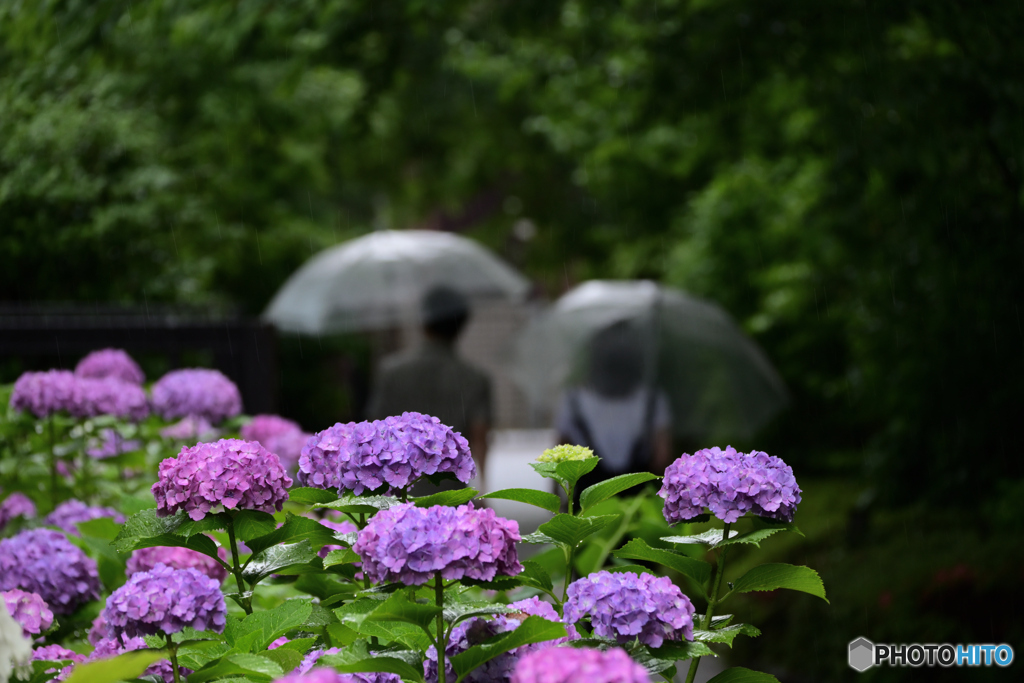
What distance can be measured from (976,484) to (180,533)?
5.69 m

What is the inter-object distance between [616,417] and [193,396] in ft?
8.29

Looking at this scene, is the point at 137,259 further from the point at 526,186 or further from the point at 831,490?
the point at 526,186

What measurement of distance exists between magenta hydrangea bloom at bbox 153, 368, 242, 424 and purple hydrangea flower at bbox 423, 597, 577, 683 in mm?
1877

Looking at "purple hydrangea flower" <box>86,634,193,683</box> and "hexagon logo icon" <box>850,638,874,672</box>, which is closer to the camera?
"purple hydrangea flower" <box>86,634,193,683</box>

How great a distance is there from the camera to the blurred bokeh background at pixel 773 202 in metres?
4.04

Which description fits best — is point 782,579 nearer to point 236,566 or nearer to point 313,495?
point 313,495

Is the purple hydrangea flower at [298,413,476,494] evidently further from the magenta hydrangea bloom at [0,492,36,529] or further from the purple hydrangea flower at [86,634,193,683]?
the magenta hydrangea bloom at [0,492,36,529]

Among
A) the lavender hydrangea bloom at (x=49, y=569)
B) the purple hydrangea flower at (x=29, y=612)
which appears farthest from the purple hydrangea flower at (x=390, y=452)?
the lavender hydrangea bloom at (x=49, y=569)

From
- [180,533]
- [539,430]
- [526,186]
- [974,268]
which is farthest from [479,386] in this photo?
[539,430]

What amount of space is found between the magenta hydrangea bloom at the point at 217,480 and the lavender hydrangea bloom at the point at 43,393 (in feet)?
4.58

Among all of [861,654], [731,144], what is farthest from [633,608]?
[731,144]

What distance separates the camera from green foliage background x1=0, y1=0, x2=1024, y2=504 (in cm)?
395

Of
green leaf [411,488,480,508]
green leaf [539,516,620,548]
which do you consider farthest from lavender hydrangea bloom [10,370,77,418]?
green leaf [539,516,620,548]
